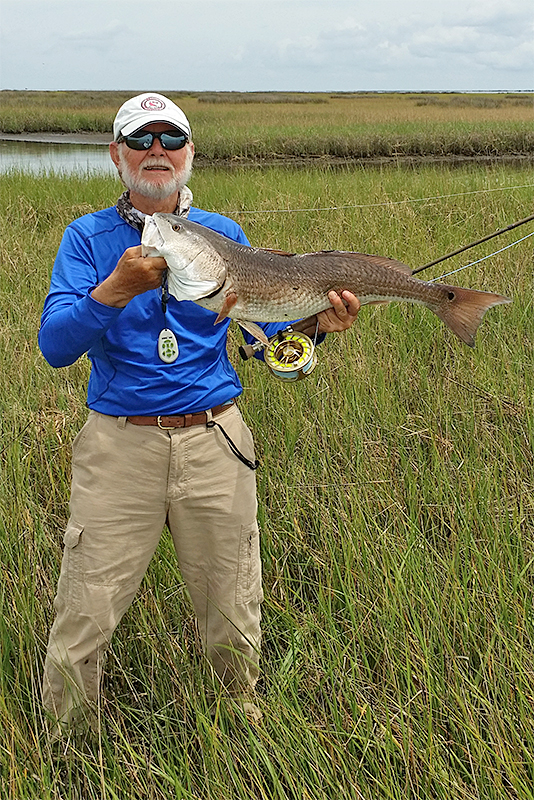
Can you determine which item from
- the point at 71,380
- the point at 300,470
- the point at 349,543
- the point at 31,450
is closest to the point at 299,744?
the point at 349,543

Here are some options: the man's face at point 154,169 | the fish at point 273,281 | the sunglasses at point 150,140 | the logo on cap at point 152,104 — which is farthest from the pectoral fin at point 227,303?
the logo on cap at point 152,104

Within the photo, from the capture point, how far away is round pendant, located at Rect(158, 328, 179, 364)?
8.24 ft

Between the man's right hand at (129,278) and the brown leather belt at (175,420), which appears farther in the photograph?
the brown leather belt at (175,420)

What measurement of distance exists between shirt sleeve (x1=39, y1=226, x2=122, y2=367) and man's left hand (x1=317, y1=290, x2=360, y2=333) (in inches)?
31.6

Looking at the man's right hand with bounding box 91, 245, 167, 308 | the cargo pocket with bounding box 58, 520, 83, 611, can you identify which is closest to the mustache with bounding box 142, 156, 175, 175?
the man's right hand with bounding box 91, 245, 167, 308

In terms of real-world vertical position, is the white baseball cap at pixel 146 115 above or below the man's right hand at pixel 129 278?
above

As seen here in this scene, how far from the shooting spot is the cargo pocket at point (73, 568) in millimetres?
2498

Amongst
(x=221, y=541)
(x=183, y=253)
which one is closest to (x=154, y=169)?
(x=183, y=253)

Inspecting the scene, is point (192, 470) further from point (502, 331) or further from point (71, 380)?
point (502, 331)

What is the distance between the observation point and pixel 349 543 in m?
3.08

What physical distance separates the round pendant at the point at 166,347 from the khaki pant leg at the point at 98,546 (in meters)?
0.26

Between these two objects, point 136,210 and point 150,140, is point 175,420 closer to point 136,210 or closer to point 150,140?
point 136,210

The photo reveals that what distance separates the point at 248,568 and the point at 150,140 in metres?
1.56

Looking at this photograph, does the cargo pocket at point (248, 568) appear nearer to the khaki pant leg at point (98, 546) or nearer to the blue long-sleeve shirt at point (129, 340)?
the khaki pant leg at point (98, 546)
